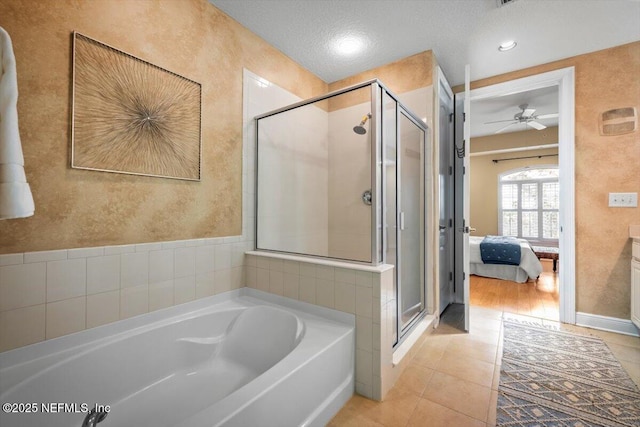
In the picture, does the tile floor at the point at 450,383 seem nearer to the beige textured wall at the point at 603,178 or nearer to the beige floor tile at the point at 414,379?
the beige floor tile at the point at 414,379

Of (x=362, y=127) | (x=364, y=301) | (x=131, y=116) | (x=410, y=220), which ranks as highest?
(x=362, y=127)

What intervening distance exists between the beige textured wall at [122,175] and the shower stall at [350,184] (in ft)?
1.18

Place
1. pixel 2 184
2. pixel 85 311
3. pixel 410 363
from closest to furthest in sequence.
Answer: pixel 2 184 < pixel 85 311 < pixel 410 363

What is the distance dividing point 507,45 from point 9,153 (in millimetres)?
3342

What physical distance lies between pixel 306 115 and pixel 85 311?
2.06 meters

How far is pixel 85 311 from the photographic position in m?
1.36

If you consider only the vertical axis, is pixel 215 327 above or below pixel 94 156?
below

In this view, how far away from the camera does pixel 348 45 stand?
7.89 feet

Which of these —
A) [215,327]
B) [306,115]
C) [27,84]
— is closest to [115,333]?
[215,327]

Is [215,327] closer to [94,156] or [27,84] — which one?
[94,156]

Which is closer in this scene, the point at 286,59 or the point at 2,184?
the point at 2,184

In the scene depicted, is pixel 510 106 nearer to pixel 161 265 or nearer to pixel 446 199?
pixel 446 199

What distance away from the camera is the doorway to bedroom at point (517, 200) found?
3521mm

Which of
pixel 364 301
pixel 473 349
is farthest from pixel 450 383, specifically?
pixel 364 301
